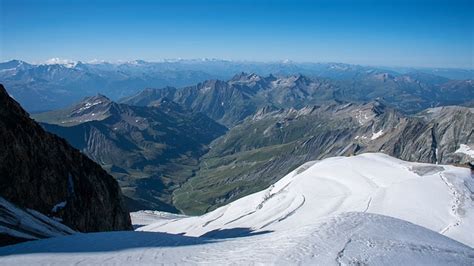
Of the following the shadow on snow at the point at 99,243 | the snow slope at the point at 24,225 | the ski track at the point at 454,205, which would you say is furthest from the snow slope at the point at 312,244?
the snow slope at the point at 24,225

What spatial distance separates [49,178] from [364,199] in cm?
4387

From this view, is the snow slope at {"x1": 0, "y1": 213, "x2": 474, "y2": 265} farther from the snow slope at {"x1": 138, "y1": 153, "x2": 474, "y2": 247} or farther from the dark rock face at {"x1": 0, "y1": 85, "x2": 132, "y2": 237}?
the snow slope at {"x1": 138, "y1": 153, "x2": 474, "y2": 247}

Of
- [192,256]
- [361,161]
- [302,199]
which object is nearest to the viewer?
[192,256]

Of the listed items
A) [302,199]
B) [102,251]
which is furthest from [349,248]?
[302,199]

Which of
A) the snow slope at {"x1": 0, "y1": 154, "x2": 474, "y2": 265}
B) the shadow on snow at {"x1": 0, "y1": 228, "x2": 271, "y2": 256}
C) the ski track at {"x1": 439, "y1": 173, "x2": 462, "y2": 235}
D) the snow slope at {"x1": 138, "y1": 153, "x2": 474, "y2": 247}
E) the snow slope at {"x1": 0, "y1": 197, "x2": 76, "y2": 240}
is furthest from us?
the snow slope at {"x1": 138, "y1": 153, "x2": 474, "y2": 247}

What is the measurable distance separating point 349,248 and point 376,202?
37421 mm

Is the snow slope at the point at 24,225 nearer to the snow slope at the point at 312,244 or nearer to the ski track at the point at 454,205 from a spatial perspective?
the snow slope at the point at 312,244

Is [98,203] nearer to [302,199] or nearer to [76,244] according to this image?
[302,199]

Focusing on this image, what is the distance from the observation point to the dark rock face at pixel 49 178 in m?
44.5

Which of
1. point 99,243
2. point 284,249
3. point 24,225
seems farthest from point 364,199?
point 24,225

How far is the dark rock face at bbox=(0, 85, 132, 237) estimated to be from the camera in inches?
1752

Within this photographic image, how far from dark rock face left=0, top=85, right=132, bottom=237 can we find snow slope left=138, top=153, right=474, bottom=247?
1558cm

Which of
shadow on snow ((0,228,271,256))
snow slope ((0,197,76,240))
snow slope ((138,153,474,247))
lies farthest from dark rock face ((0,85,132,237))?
shadow on snow ((0,228,271,256))

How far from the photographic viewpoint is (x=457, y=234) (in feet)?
139
